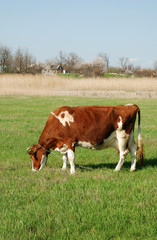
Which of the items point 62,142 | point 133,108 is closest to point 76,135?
point 62,142

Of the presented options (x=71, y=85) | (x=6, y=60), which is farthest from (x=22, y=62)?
(x=71, y=85)

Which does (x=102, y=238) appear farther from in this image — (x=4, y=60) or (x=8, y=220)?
(x=4, y=60)

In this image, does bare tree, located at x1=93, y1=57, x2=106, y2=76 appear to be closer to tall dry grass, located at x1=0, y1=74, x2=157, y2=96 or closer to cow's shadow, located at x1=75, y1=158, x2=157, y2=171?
tall dry grass, located at x1=0, y1=74, x2=157, y2=96

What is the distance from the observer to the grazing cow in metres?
6.84

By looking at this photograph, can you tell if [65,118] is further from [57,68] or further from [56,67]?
[56,67]

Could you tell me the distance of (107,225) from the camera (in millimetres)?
4160

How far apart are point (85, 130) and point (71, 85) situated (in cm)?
3077

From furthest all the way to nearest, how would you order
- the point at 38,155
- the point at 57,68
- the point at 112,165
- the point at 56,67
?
the point at 56,67, the point at 57,68, the point at 112,165, the point at 38,155

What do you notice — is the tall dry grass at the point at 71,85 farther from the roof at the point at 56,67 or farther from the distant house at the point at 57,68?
the roof at the point at 56,67

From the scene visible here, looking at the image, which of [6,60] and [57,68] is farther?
[57,68]

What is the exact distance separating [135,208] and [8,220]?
5.65 feet

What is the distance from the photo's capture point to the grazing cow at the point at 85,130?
6844mm

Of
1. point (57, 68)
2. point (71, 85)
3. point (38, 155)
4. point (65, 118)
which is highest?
point (57, 68)

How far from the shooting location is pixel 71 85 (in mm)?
37344
